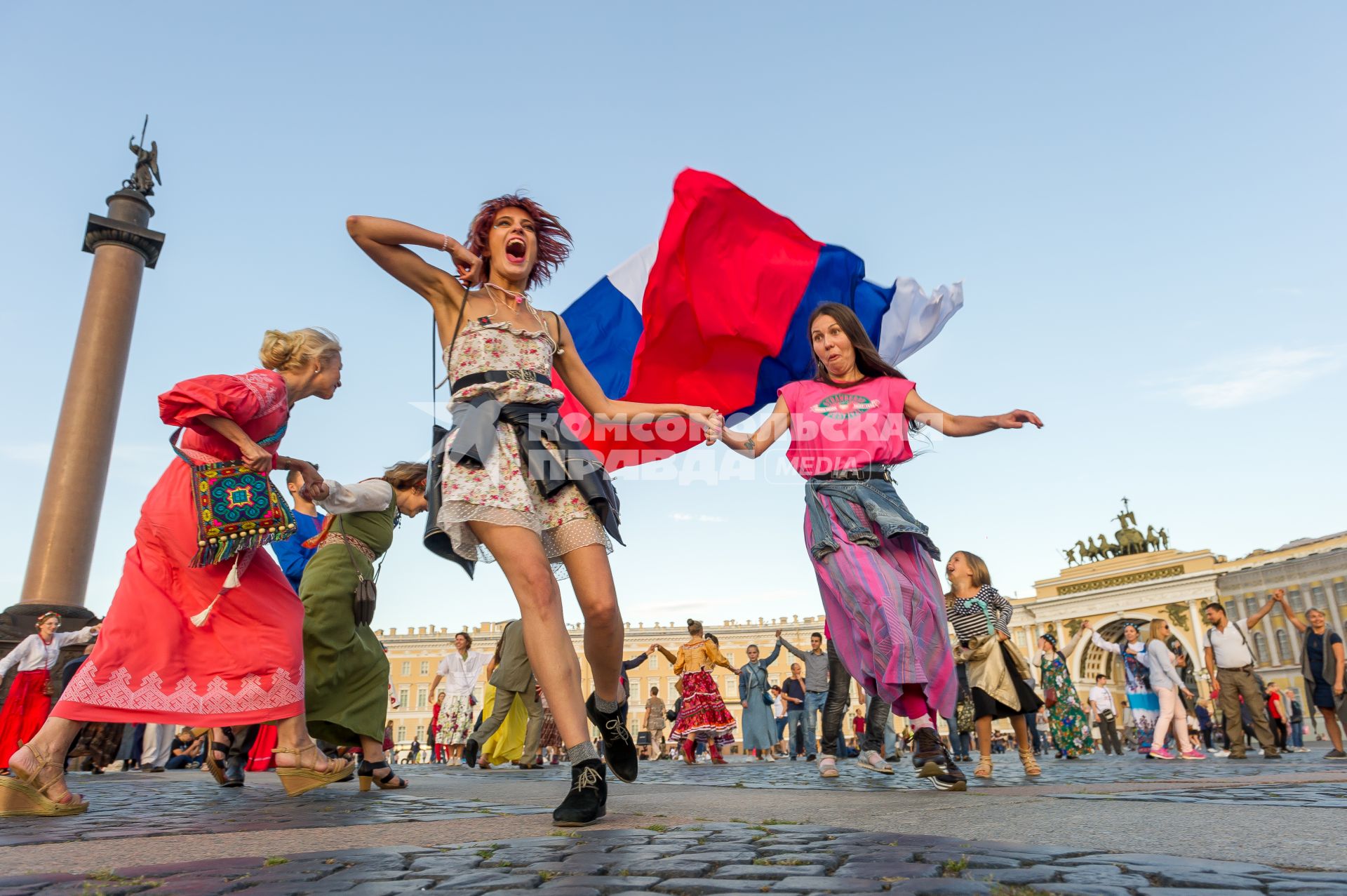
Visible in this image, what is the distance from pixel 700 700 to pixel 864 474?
31.0 ft

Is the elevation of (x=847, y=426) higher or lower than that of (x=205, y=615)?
higher

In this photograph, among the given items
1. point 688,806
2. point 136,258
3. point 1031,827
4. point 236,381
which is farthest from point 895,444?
point 136,258

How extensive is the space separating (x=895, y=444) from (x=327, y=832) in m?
3.38

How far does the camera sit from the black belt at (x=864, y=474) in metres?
4.91

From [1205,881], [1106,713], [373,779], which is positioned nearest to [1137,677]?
[1106,713]

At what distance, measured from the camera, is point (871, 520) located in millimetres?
4734

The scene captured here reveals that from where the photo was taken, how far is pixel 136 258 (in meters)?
18.4

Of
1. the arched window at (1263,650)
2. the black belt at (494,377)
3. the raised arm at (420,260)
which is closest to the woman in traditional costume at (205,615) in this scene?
the raised arm at (420,260)

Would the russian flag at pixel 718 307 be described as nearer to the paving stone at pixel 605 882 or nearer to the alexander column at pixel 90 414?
the paving stone at pixel 605 882

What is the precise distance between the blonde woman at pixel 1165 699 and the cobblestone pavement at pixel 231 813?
9.65m

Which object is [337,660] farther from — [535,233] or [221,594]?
[535,233]

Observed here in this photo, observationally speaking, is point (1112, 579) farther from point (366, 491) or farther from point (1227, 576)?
point (366, 491)

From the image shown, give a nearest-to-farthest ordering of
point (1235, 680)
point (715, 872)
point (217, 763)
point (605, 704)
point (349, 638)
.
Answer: point (715, 872) → point (605, 704) → point (349, 638) → point (217, 763) → point (1235, 680)

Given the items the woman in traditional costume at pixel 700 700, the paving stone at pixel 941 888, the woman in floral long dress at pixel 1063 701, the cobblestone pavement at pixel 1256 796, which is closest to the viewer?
the paving stone at pixel 941 888
